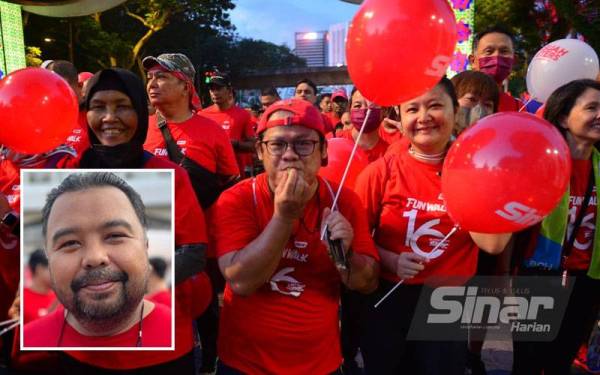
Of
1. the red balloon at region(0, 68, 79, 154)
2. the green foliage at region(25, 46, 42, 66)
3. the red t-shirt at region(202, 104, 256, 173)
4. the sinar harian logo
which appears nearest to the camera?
the red balloon at region(0, 68, 79, 154)

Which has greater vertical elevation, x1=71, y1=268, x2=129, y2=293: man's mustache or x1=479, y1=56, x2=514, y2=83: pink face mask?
x1=479, y1=56, x2=514, y2=83: pink face mask

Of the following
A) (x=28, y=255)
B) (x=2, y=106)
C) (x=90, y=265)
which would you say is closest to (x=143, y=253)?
(x=90, y=265)

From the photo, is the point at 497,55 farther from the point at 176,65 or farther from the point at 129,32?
the point at 129,32

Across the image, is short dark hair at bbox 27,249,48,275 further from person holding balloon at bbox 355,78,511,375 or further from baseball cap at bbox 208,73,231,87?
baseball cap at bbox 208,73,231,87

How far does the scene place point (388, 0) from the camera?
179cm

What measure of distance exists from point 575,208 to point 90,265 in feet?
7.84

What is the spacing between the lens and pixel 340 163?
278 cm

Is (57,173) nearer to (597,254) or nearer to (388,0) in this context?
(388,0)

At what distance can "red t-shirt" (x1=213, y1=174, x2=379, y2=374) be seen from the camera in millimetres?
1733

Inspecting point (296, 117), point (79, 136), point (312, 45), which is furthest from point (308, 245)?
point (312, 45)

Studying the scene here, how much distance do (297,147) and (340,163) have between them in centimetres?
112

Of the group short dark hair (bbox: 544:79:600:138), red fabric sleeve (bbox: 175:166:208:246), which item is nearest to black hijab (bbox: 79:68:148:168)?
red fabric sleeve (bbox: 175:166:208:246)

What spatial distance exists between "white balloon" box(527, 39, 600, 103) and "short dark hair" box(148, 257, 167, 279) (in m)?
3.42

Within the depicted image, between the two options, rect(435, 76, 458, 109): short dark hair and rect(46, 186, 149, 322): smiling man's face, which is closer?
rect(46, 186, 149, 322): smiling man's face
